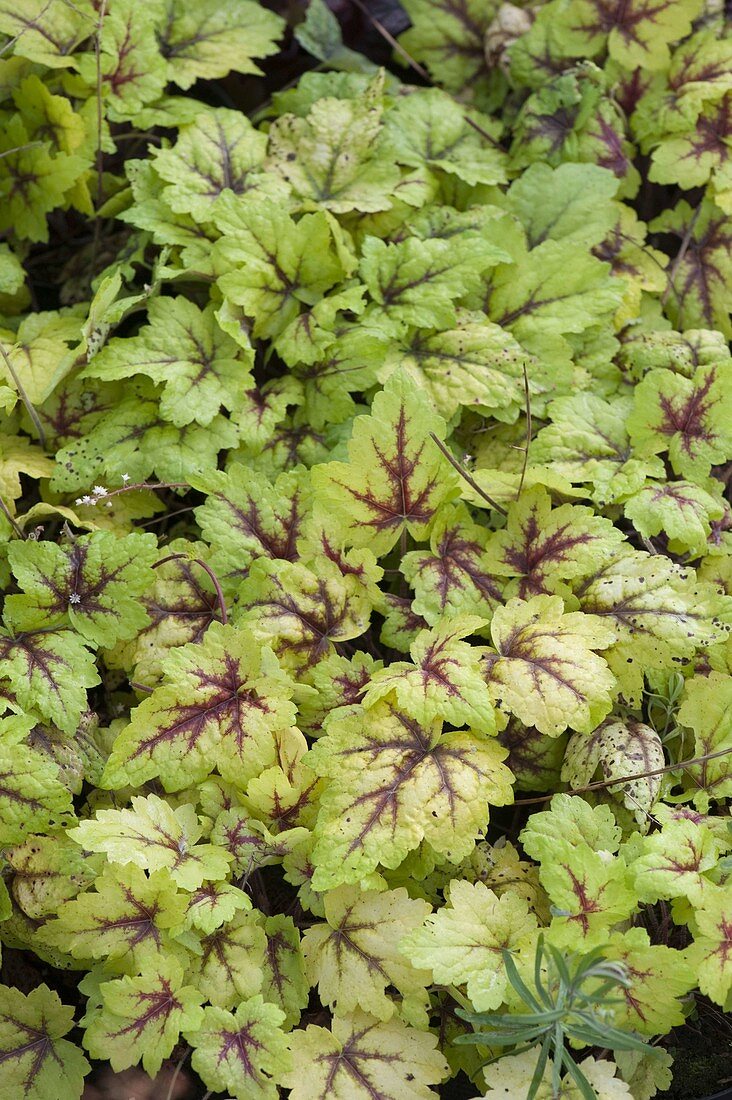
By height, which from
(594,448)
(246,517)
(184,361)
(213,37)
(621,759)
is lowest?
(621,759)

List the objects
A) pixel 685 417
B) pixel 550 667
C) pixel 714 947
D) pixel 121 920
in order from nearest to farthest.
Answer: pixel 714 947 < pixel 121 920 < pixel 550 667 < pixel 685 417

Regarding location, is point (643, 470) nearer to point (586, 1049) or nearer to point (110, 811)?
point (586, 1049)

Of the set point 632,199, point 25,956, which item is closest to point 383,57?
point 632,199

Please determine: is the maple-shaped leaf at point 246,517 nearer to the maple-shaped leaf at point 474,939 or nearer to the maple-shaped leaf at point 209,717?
the maple-shaped leaf at point 209,717

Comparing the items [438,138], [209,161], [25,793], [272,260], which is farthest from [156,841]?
[438,138]

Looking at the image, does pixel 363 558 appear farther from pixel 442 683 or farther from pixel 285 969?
pixel 285 969

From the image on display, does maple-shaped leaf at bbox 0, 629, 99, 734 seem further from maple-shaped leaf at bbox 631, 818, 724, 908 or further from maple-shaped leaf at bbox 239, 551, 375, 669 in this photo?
maple-shaped leaf at bbox 631, 818, 724, 908
